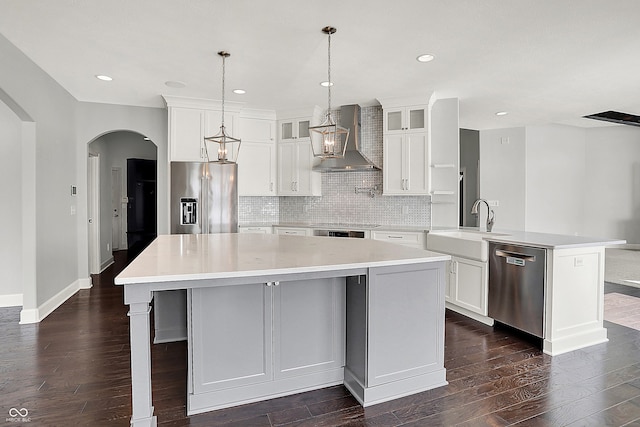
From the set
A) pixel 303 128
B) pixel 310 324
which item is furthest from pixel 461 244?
pixel 303 128

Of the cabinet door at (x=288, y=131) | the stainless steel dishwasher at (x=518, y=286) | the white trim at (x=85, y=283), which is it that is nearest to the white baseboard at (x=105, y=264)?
the white trim at (x=85, y=283)

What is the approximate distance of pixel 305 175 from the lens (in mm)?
5285

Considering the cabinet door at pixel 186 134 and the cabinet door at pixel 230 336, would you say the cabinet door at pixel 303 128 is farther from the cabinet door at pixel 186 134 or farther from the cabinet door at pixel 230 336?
the cabinet door at pixel 230 336

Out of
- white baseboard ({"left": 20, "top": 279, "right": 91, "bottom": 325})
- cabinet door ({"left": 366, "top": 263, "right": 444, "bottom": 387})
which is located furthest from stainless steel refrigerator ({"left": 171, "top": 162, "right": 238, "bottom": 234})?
cabinet door ({"left": 366, "top": 263, "right": 444, "bottom": 387})

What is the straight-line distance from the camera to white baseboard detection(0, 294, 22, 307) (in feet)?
13.1

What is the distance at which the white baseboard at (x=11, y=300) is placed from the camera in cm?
400

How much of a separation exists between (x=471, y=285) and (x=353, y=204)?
220cm

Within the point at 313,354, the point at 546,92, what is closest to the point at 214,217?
the point at 313,354

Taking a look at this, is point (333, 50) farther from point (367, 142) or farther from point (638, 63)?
point (638, 63)

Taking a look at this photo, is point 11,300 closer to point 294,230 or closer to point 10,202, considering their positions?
point 10,202

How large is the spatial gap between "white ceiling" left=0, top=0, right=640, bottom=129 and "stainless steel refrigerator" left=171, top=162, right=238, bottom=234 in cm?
97

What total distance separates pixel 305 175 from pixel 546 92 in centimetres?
329

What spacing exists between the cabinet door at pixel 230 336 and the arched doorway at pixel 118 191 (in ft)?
14.7

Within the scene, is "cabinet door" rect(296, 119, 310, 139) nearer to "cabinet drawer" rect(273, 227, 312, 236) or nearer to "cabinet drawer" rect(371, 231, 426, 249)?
"cabinet drawer" rect(273, 227, 312, 236)
